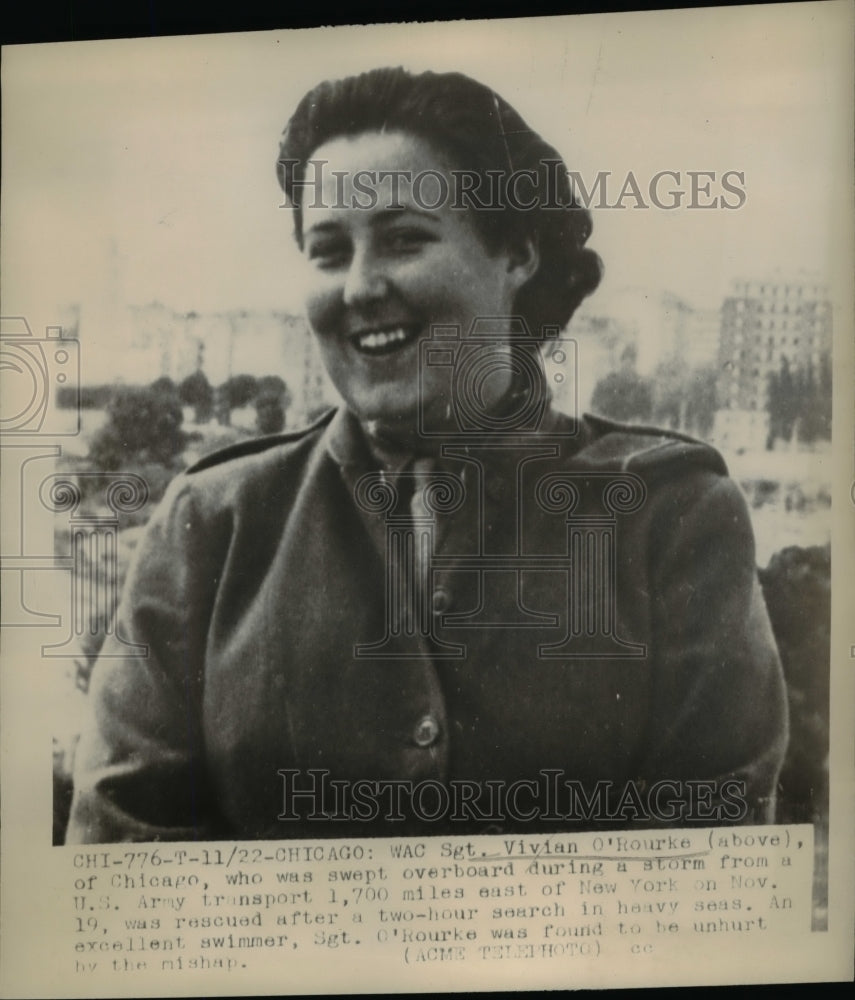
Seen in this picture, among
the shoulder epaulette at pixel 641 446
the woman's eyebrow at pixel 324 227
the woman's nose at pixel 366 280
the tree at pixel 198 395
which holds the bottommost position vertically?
the shoulder epaulette at pixel 641 446

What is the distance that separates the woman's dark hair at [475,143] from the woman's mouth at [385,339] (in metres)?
0.28

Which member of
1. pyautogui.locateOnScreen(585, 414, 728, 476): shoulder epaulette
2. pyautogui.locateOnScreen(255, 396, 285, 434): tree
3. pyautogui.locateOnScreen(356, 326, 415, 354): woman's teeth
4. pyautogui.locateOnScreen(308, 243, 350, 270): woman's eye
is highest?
pyautogui.locateOnScreen(308, 243, 350, 270): woman's eye

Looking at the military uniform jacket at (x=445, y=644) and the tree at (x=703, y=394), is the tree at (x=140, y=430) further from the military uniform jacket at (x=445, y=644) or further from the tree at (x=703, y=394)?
the tree at (x=703, y=394)

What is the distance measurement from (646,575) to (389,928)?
1.10 metres

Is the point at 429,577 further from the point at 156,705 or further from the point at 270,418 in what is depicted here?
the point at 156,705

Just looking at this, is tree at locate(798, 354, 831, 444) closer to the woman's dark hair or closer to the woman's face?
the woman's dark hair

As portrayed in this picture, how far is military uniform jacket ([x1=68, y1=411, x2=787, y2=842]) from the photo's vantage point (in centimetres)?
274

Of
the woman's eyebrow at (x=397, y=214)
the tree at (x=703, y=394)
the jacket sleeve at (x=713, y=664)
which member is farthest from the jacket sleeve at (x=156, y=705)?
the tree at (x=703, y=394)

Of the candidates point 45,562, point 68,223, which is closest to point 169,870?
point 45,562

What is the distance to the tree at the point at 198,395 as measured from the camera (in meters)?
2.77

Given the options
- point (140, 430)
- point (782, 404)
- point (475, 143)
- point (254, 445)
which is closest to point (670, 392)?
point (782, 404)

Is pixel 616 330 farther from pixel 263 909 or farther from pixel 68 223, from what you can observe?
pixel 263 909

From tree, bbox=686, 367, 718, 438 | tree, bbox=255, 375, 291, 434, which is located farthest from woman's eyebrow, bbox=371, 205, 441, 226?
tree, bbox=686, 367, 718, 438

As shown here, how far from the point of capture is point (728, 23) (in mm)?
2771
